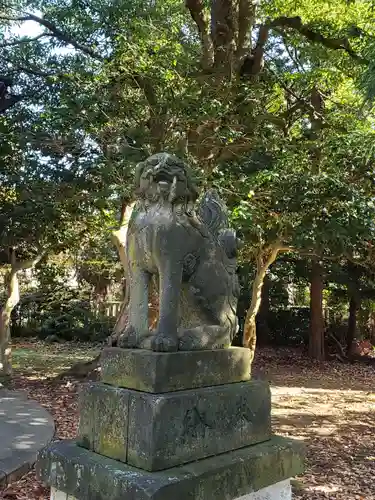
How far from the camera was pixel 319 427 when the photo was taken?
24.4ft

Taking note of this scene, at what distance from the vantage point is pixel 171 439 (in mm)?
2400

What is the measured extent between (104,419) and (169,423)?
0.40 m

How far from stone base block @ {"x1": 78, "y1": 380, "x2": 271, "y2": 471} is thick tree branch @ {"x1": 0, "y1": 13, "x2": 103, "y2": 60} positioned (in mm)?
6730

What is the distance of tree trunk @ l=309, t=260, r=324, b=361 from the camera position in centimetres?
1481

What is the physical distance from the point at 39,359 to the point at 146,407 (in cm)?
1231

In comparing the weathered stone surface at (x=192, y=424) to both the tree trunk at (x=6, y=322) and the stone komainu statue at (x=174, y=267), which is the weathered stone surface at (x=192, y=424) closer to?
the stone komainu statue at (x=174, y=267)

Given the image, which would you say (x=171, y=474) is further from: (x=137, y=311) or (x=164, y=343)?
(x=137, y=311)

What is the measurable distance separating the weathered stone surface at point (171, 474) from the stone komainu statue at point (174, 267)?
0.58m

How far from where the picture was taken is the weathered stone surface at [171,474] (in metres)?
2.25

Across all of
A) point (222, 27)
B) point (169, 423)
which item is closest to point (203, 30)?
point (222, 27)

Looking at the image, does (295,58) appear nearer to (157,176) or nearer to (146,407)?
(157,176)

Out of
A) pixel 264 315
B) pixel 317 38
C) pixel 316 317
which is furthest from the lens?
pixel 264 315

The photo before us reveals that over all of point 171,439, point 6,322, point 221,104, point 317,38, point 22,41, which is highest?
point 317,38

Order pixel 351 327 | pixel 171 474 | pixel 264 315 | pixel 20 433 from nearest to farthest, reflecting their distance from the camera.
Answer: pixel 171 474 → pixel 20 433 → pixel 351 327 → pixel 264 315
